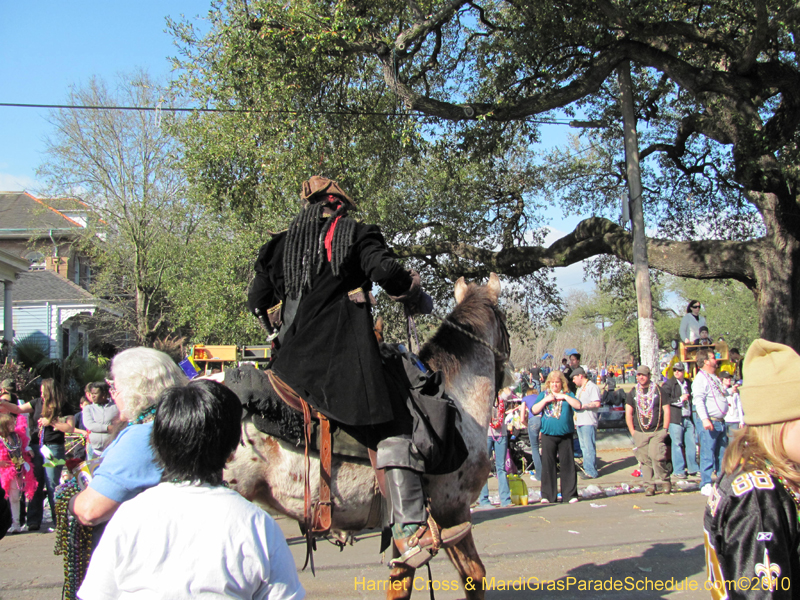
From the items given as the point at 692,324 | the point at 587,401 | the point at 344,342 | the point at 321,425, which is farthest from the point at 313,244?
the point at 692,324

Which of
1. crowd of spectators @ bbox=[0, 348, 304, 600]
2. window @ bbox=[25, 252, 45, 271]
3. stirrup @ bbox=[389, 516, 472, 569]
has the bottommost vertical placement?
stirrup @ bbox=[389, 516, 472, 569]

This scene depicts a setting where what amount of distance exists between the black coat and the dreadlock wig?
5 cm

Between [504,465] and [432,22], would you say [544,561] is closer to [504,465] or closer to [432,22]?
[504,465]

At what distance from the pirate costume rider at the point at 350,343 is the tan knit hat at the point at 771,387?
1.88 m

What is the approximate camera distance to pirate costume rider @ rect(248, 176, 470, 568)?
136 inches

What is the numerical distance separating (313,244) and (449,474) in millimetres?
1694

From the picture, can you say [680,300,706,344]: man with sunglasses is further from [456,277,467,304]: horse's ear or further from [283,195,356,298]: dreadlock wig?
[283,195,356,298]: dreadlock wig

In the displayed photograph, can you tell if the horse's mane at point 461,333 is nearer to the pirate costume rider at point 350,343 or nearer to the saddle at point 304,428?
the pirate costume rider at point 350,343

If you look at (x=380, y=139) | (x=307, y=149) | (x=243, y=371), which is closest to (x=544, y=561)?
(x=243, y=371)

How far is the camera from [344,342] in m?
3.56

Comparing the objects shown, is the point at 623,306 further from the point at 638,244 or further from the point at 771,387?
the point at 771,387

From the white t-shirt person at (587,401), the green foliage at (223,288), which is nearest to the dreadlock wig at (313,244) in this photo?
the white t-shirt person at (587,401)

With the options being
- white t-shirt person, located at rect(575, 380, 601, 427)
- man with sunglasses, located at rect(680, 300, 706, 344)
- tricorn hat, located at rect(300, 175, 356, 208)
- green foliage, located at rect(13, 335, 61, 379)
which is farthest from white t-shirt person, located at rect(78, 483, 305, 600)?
green foliage, located at rect(13, 335, 61, 379)

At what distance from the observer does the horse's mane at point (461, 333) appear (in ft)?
14.1
